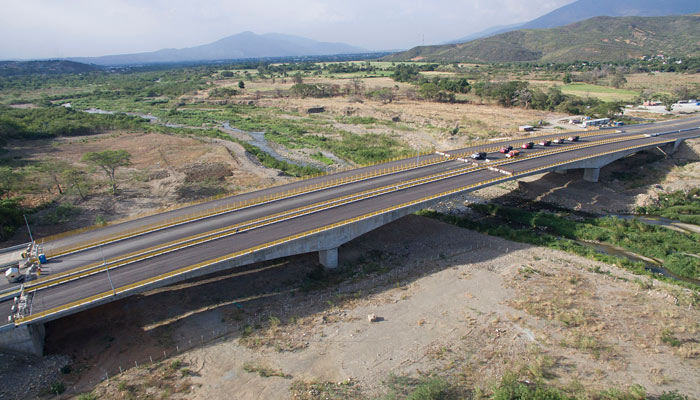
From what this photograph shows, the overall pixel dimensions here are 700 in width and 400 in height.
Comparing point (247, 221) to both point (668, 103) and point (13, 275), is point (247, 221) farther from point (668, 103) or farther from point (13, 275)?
point (668, 103)

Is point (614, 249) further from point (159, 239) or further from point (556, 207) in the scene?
point (159, 239)

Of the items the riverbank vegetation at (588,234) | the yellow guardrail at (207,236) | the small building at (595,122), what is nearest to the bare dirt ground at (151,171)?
the yellow guardrail at (207,236)

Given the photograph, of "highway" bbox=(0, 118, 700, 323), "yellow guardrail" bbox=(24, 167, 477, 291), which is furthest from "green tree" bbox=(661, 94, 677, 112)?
"yellow guardrail" bbox=(24, 167, 477, 291)

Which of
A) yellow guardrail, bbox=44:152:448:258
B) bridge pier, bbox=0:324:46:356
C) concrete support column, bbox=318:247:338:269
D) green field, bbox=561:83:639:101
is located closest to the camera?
bridge pier, bbox=0:324:46:356

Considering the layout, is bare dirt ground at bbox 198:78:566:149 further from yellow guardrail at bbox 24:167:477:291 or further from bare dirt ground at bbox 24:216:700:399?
bare dirt ground at bbox 24:216:700:399

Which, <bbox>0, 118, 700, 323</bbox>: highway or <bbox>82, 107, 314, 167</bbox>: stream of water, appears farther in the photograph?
<bbox>82, 107, 314, 167</bbox>: stream of water

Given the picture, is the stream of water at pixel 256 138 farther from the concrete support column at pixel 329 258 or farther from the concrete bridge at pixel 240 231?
the concrete support column at pixel 329 258
